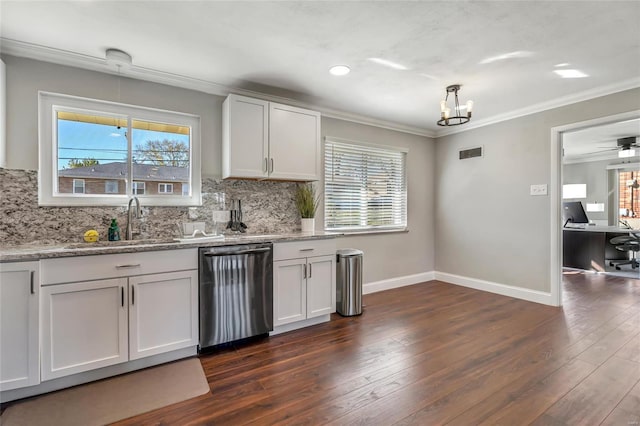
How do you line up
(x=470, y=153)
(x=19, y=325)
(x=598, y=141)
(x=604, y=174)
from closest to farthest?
1. (x=19, y=325)
2. (x=470, y=153)
3. (x=598, y=141)
4. (x=604, y=174)

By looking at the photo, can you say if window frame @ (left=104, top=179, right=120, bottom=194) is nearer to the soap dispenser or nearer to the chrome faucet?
the chrome faucet

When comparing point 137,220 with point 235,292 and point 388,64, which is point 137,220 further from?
point 388,64

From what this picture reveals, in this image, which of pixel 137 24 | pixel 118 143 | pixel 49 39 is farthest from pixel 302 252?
pixel 49 39

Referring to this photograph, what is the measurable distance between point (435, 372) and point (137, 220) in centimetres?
286

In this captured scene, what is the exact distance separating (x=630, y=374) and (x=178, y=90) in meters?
4.51

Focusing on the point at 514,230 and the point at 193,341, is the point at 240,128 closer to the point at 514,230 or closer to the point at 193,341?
the point at 193,341

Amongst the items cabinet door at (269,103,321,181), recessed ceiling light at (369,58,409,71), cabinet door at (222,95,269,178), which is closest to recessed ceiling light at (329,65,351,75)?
recessed ceiling light at (369,58,409,71)

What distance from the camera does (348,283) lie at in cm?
352

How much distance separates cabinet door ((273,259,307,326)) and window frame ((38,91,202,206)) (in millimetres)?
1117

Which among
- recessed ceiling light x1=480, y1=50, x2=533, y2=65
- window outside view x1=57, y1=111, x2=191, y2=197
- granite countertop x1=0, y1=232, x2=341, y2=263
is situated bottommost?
granite countertop x1=0, y1=232, x2=341, y2=263

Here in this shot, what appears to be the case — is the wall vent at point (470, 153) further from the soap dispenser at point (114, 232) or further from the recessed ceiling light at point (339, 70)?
the soap dispenser at point (114, 232)

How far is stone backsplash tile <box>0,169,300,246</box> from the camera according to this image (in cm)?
241

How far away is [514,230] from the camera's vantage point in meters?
4.21

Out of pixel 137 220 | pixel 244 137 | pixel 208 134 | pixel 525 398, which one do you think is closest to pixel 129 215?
pixel 137 220
